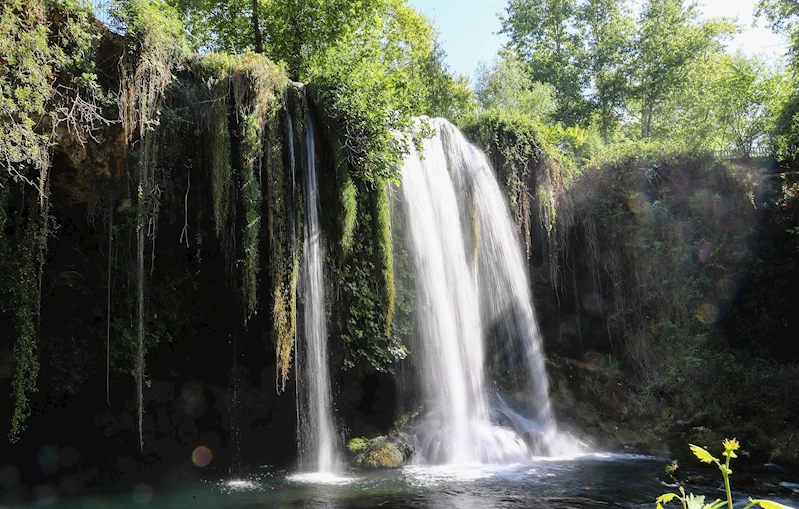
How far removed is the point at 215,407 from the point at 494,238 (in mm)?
7377

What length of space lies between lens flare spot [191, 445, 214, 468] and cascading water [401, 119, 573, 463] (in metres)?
3.88

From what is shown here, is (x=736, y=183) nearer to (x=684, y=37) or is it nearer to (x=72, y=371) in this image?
(x=684, y=37)

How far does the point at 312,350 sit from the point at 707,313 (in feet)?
33.6

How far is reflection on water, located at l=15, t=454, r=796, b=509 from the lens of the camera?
7.55 m

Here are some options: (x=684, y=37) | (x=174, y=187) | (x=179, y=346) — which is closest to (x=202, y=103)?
(x=174, y=187)

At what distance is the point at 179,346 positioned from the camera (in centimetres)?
1061

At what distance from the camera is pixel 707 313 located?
14.4 metres

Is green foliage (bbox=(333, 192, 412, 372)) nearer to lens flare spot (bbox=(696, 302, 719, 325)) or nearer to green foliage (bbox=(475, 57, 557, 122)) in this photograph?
lens flare spot (bbox=(696, 302, 719, 325))

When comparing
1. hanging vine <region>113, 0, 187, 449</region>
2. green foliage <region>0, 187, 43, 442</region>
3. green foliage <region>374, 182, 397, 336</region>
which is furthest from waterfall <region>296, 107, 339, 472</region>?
green foliage <region>0, 187, 43, 442</region>

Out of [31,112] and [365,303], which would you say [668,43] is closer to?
[365,303]

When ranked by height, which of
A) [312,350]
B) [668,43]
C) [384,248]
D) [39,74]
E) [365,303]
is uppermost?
[668,43]

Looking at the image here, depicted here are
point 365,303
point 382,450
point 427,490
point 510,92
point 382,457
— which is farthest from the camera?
point 510,92

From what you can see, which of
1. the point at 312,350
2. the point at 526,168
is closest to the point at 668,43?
the point at 526,168

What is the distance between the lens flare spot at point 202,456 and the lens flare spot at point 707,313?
1184cm
